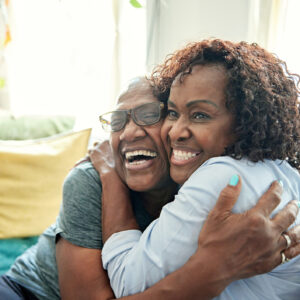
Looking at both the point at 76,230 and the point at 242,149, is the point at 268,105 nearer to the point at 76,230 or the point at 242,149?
the point at 242,149

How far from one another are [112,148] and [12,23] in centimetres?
214

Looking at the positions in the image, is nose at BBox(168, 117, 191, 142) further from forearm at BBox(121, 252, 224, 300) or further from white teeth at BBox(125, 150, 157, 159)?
forearm at BBox(121, 252, 224, 300)

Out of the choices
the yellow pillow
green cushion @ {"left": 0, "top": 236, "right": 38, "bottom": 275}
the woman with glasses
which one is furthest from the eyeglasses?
green cushion @ {"left": 0, "top": 236, "right": 38, "bottom": 275}

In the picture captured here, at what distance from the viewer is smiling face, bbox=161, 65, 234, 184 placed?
3.39 ft

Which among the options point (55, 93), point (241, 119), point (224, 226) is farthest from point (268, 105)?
point (55, 93)

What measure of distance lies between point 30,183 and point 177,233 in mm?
1256

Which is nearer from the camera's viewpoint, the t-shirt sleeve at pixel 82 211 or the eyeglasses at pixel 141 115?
the t-shirt sleeve at pixel 82 211

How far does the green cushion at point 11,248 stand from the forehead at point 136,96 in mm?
943

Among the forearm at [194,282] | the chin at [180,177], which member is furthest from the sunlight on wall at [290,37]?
the forearm at [194,282]

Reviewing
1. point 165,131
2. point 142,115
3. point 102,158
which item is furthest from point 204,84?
point 102,158

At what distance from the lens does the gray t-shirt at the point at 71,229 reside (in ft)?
4.08

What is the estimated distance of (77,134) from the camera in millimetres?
2168

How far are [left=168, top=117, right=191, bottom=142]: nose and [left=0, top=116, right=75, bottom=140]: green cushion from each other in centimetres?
137

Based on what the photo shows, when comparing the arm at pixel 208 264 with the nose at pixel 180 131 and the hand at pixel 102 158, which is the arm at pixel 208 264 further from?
the hand at pixel 102 158
